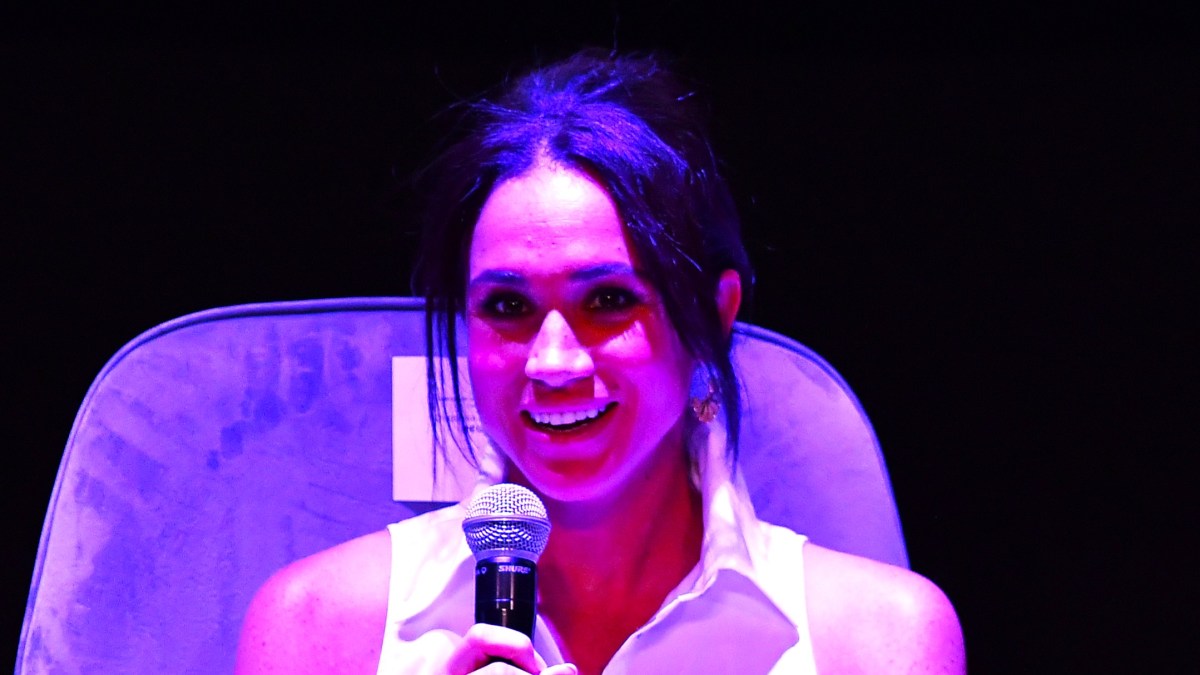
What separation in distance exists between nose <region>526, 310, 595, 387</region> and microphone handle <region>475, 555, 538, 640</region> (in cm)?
31

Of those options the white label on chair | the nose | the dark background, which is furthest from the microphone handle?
the dark background

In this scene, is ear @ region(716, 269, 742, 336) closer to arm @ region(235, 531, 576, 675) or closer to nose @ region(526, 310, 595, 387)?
nose @ region(526, 310, 595, 387)

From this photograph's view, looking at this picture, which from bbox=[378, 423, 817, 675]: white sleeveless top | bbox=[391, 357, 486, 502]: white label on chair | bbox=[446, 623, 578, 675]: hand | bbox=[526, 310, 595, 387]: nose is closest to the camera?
bbox=[446, 623, 578, 675]: hand

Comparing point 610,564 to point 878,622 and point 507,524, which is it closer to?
point 878,622

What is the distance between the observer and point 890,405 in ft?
5.33

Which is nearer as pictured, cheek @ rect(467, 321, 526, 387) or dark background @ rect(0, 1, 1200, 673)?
cheek @ rect(467, 321, 526, 387)

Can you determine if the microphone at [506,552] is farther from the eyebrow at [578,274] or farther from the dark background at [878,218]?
the dark background at [878,218]

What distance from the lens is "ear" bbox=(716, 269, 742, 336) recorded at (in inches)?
50.9

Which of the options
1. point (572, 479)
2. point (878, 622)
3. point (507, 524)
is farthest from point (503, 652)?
point (878, 622)

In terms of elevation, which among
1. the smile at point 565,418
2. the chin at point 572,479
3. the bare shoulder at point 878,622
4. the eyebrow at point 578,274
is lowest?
the bare shoulder at point 878,622

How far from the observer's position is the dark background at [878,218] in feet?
5.13

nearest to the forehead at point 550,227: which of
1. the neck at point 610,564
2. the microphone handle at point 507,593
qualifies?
the neck at point 610,564

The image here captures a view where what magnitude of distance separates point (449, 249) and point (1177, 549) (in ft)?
3.27

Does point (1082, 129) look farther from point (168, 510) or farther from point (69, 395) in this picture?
Answer: point (69, 395)
